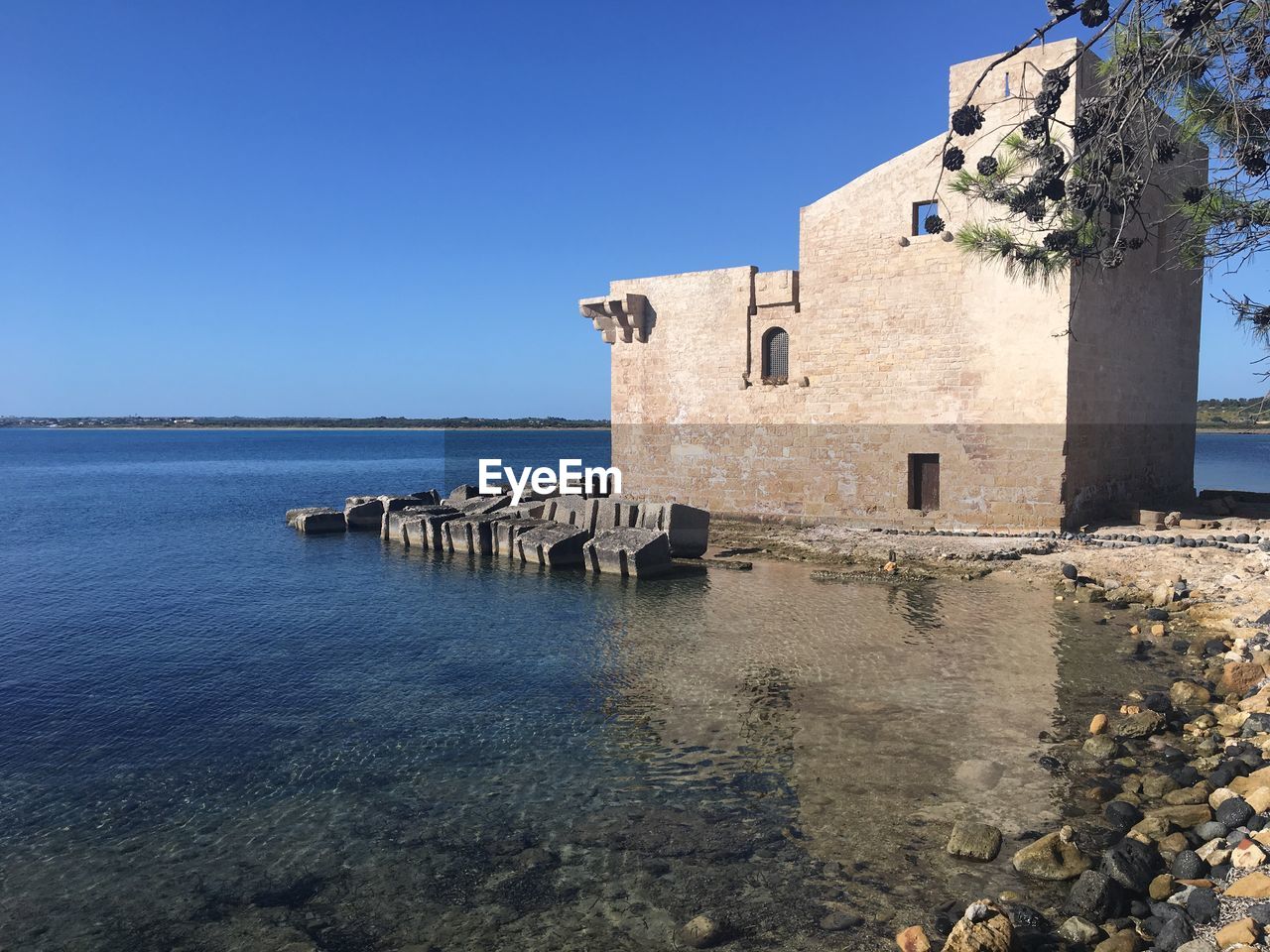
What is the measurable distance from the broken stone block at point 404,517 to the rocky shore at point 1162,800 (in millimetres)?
13259

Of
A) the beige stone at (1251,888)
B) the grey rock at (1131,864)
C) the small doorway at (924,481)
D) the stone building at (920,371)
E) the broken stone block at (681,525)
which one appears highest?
the stone building at (920,371)

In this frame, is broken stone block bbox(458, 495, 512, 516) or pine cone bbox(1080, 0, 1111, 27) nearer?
pine cone bbox(1080, 0, 1111, 27)

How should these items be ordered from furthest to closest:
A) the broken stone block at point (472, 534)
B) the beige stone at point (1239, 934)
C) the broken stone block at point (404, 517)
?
the broken stone block at point (404, 517) < the broken stone block at point (472, 534) < the beige stone at point (1239, 934)

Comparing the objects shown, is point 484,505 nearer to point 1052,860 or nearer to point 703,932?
point 703,932

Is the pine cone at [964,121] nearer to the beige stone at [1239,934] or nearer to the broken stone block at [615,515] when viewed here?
the beige stone at [1239,934]

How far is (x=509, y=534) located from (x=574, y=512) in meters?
1.42

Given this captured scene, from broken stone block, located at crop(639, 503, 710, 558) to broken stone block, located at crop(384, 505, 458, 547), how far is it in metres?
5.79

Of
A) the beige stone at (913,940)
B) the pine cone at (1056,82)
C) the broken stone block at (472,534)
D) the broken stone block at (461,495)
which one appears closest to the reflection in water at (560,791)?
the beige stone at (913,940)

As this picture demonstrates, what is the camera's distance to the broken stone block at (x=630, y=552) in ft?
48.3

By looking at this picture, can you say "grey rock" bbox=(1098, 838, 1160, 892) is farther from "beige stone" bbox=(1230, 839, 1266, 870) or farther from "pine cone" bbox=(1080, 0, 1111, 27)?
"pine cone" bbox=(1080, 0, 1111, 27)

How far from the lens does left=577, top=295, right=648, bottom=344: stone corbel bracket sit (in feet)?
65.8

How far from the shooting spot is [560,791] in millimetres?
6371

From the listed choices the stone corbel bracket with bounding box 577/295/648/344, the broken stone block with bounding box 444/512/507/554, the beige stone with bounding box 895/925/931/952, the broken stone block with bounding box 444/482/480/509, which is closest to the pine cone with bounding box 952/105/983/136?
the beige stone with bounding box 895/925/931/952

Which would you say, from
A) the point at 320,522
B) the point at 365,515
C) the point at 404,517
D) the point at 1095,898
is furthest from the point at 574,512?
the point at 1095,898
